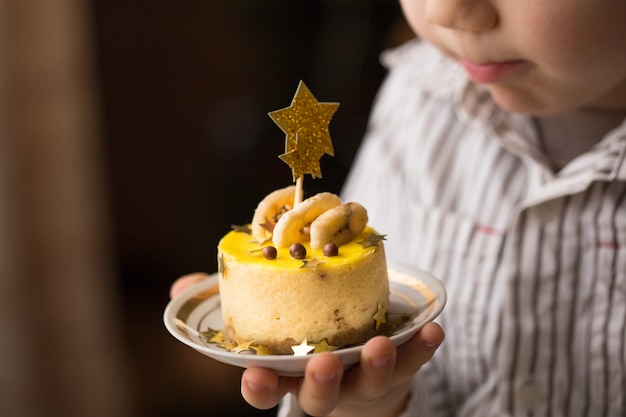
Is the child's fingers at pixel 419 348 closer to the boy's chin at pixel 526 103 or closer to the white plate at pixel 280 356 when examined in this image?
the white plate at pixel 280 356

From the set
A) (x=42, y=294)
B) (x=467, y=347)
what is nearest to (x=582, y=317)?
(x=467, y=347)

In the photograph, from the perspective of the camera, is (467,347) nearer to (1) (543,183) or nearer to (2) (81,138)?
(1) (543,183)

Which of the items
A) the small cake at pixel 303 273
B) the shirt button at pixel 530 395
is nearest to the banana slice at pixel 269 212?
the small cake at pixel 303 273

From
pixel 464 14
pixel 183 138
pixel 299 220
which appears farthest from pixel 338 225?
pixel 183 138

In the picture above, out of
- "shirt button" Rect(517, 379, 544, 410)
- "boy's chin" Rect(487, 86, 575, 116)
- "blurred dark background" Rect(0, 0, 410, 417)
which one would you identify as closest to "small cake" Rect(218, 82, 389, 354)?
"boy's chin" Rect(487, 86, 575, 116)

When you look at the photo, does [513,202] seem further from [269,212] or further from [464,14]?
[269,212]
